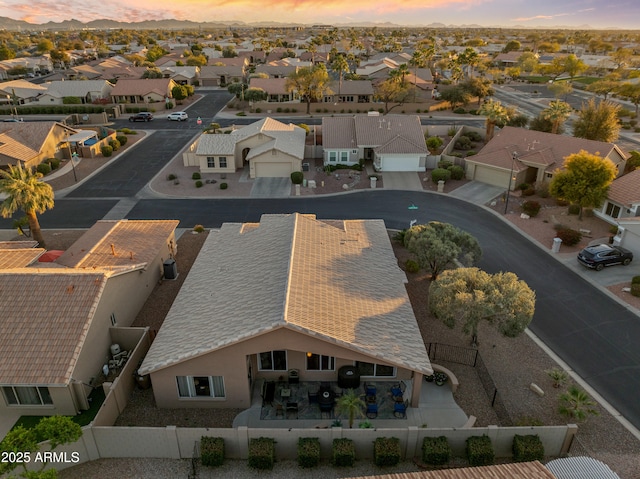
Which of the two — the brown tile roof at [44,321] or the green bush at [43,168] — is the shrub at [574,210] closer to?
the brown tile roof at [44,321]

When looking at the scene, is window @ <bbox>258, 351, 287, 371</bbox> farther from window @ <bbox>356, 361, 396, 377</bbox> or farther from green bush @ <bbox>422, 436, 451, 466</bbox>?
green bush @ <bbox>422, 436, 451, 466</bbox>

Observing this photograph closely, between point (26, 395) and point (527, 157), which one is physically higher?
point (527, 157)

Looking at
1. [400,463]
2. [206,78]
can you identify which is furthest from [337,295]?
[206,78]

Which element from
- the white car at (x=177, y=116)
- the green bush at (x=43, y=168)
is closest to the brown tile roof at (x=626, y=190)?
the green bush at (x=43, y=168)

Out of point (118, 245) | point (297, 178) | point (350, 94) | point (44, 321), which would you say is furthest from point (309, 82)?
point (44, 321)

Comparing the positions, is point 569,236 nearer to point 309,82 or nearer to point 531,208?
point 531,208

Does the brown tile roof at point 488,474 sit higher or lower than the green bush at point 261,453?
higher
